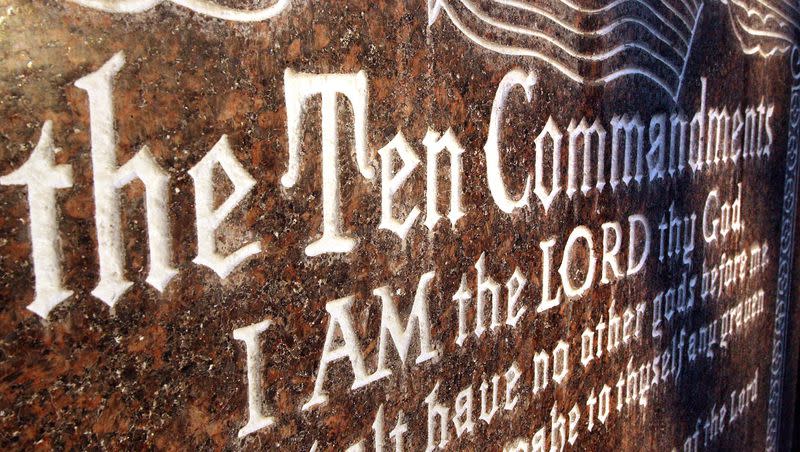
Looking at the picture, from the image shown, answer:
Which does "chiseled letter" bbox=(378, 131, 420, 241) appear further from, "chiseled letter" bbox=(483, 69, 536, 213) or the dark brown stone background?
"chiseled letter" bbox=(483, 69, 536, 213)

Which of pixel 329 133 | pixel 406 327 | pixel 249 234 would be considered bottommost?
pixel 406 327

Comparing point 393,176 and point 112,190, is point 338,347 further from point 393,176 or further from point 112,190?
point 112,190

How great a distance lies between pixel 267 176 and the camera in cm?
74

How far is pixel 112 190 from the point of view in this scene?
2.06 feet

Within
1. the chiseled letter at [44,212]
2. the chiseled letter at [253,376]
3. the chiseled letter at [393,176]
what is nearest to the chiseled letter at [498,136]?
the chiseled letter at [393,176]

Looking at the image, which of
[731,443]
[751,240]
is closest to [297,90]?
[751,240]

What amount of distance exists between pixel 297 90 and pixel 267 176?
0.10 meters

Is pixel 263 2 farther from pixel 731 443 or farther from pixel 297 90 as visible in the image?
pixel 731 443

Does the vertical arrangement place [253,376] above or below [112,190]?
below

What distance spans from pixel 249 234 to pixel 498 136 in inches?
16.9

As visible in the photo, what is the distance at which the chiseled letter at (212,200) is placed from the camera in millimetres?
691

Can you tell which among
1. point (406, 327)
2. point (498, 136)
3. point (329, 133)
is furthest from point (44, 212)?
point (498, 136)

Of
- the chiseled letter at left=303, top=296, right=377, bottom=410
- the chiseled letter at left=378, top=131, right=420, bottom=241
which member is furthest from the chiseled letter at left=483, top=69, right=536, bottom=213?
the chiseled letter at left=303, top=296, right=377, bottom=410

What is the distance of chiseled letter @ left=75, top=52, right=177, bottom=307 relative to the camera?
61 cm
